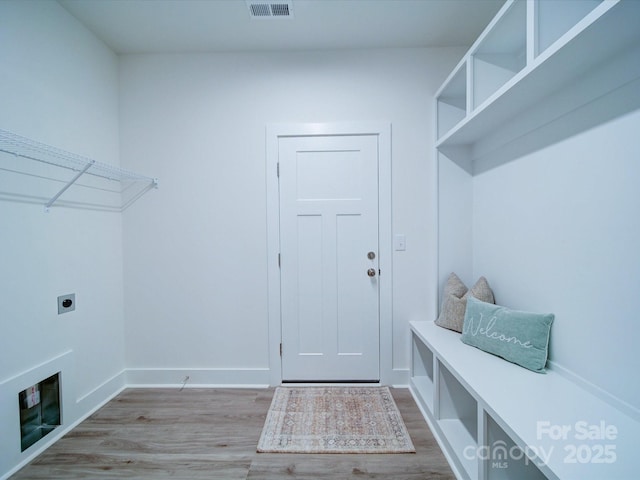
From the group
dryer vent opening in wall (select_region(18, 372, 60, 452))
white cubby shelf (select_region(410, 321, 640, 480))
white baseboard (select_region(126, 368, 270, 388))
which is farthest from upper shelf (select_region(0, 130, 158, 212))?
white cubby shelf (select_region(410, 321, 640, 480))

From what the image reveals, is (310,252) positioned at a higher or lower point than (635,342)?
higher

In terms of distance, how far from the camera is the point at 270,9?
6.18ft

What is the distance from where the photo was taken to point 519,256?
1719 mm

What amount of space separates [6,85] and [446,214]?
9.16 ft

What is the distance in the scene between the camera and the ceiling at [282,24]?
1854mm

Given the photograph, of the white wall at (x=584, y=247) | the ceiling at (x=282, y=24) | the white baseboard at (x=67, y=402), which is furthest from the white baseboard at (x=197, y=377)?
the ceiling at (x=282, y=24)

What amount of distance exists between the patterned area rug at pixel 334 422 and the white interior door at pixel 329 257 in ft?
0.62

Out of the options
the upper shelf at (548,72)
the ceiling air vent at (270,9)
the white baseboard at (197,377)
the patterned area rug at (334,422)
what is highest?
the ceiling air vent at (270,9)

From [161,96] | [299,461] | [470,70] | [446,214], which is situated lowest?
[299,461]

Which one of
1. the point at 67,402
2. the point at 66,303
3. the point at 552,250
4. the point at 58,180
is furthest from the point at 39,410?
the point at 552,250

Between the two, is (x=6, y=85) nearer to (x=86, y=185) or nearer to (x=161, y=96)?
(x=86, y=185)

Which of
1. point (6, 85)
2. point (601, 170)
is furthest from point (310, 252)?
point (6, 85)

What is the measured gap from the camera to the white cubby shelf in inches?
36.7

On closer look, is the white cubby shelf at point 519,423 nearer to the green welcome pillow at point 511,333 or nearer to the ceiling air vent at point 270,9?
the green welcome pillow at point 511,333
